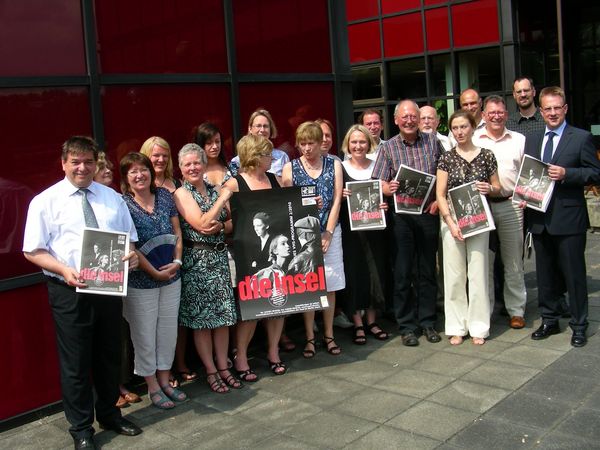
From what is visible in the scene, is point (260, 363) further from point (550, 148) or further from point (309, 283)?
point (550, 148)

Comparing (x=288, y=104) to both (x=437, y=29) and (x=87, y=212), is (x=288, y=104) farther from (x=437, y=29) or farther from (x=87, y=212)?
(x=437, y=29)

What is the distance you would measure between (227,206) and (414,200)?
1.71 metres

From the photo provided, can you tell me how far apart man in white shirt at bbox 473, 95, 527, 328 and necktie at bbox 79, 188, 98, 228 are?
12.1 ft

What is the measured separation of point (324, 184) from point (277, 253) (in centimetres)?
85

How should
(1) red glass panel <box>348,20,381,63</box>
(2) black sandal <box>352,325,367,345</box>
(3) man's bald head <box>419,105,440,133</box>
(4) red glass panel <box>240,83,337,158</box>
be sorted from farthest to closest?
(1) red glass panel <box>348,20,381,63</box> < (3) man's bald head <box>419,105,440,133</box> < (4) red glass panel <box>240,83,337,158</box> < (2) black sandal <box>352,325,367,345</box>

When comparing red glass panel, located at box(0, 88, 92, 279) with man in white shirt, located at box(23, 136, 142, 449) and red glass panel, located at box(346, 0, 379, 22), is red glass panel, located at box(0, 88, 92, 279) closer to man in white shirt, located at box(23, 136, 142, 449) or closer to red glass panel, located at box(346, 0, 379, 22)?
man in white shirt, located at box(23, 136, 142, 449)

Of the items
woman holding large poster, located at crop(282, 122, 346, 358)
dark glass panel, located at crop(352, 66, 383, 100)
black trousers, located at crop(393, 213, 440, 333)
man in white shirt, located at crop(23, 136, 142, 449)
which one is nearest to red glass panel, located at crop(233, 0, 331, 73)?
woman holding large poster, located at crop(282, 122, 346, 358)

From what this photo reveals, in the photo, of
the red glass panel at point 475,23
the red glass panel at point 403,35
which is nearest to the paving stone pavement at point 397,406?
the red glass panel at point 475,23

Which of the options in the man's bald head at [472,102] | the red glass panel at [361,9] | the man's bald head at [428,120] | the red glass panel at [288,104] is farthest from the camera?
the red glass panel at [361,9]

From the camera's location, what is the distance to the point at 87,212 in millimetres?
4320

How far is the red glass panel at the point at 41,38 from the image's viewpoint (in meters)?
4.80

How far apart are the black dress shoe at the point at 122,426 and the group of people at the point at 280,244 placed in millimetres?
13

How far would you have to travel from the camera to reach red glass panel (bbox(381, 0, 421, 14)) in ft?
56.7

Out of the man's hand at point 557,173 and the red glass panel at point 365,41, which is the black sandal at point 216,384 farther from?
the red glass panel at point 365,41
